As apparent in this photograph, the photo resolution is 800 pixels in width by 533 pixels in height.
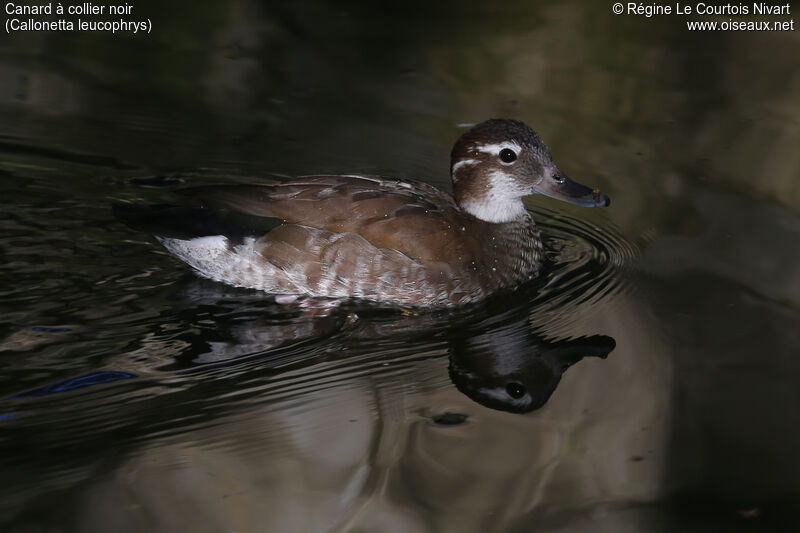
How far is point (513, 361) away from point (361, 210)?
142 cm

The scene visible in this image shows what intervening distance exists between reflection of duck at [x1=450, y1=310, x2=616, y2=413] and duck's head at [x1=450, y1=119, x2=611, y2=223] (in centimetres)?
103

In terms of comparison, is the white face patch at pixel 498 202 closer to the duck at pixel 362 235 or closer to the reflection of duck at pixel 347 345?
the duck at pixel 362 235

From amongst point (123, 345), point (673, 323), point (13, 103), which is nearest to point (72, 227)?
point (123, 345)

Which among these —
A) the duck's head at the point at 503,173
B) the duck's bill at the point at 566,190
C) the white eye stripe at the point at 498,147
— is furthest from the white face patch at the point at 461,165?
the duck's bill at the point at 566,190

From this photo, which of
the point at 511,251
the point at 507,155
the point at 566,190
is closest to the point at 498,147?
the point at 507,155

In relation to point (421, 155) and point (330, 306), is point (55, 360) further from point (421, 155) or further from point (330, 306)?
point (421, 155)

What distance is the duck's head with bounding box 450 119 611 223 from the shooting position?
6621 millimetres

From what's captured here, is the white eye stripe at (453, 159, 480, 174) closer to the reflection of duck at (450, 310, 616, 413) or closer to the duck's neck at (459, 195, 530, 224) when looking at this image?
the duck's neck at (459, 195, 530, 224)

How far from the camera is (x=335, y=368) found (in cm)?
551

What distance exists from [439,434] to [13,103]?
5706 mm

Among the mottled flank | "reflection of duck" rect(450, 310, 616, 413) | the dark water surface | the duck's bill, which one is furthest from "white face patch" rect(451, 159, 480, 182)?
"reflection of duck" rect(450, 310, 616, 413)

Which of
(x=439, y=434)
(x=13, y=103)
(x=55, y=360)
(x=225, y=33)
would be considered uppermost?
(x=225, y=33)

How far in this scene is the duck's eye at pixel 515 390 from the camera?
5.32 metres

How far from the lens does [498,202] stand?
6801mm
